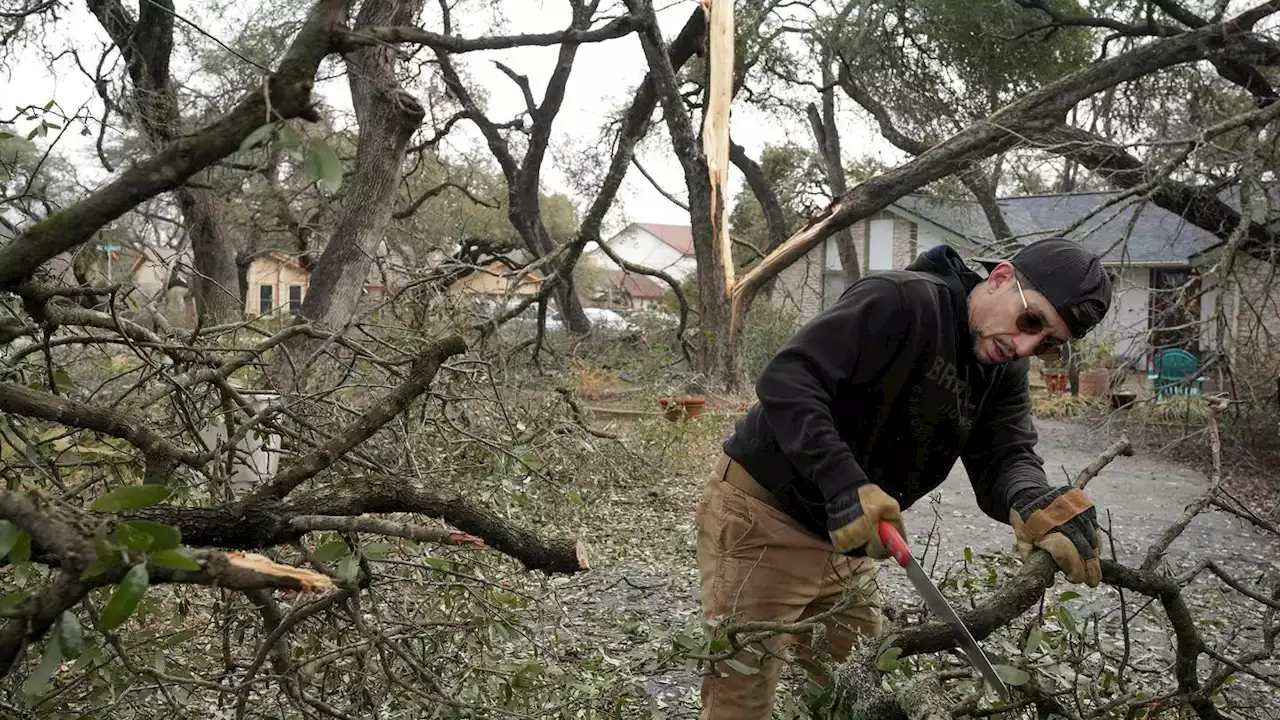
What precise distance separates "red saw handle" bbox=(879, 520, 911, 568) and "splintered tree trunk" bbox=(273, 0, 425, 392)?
5.41 metres

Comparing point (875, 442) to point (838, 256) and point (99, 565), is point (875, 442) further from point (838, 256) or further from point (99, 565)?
point (838, 256)

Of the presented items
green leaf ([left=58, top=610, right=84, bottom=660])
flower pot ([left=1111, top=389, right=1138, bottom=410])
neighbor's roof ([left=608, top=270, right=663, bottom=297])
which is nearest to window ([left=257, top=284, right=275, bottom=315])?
neighbor's roof ([left=608, top=270, right=663, bottom=297])

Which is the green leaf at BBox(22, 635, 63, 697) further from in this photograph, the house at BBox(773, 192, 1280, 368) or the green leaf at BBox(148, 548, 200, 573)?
the house at BBox(773, 192, 1280, 368)

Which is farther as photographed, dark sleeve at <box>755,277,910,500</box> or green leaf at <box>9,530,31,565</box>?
dark sleeve at <box>755,277,910,500</box>

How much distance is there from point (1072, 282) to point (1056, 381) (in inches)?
648

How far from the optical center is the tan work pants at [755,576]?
246 centimetres

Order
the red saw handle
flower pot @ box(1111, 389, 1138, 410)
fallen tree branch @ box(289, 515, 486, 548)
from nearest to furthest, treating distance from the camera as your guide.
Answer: fallen tree branch @ box(289, 515, 486, 548) → the red saw handle → flower pot @ box(1111, 389, 1138, 410)

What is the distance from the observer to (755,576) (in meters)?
2.57

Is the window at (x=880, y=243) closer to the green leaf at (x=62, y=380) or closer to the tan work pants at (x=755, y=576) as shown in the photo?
the tan work pants at (x=755, y=576)

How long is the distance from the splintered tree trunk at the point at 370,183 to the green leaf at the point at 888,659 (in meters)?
5.55

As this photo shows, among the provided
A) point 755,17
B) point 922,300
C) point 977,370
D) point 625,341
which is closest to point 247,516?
point 922,300

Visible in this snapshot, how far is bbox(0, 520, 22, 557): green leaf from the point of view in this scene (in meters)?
1.16

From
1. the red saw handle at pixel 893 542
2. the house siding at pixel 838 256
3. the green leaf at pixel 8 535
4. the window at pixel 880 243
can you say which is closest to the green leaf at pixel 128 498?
the green leaf at pixel 8 535

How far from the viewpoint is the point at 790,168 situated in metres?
21.5
